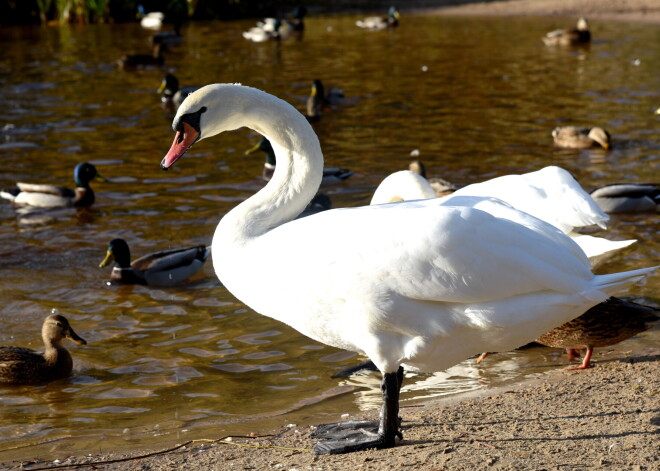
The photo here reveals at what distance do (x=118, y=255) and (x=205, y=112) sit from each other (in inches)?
193

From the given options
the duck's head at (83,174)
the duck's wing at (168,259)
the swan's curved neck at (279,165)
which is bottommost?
the duck's wing at (168,259)

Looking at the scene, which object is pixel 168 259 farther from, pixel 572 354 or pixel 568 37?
pixel 568 37

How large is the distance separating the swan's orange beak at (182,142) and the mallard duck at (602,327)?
8.97 feet

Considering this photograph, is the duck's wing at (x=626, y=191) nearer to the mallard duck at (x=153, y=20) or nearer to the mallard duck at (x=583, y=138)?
the mallard duck at (x=583, y=138)

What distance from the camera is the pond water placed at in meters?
6.34

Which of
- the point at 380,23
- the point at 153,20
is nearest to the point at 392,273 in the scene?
the point at 380,23

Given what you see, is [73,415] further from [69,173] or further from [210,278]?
[69,173]

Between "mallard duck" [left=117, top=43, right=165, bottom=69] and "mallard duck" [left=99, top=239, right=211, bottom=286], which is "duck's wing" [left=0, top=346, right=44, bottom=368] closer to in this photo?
"mallard duck" [left=99, top=239, right=211, bottom=286]

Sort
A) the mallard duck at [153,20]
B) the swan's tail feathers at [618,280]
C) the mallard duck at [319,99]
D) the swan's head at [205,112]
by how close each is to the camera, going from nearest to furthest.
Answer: the swan's tail feathers at [618,280] < the swan's head at [205,112] < the mallard duck at [319,99] < the mallard duck at [153,20]

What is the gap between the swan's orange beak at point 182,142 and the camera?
4.82 metres

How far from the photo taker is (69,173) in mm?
13258

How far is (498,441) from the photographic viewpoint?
475 cm

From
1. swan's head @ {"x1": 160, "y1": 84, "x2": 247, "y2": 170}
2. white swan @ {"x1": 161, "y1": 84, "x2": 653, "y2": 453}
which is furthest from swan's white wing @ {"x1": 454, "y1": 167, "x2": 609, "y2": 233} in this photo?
swan's head @ {"x1": 160, "y1": 84, "x2": 247, "y2": 170}

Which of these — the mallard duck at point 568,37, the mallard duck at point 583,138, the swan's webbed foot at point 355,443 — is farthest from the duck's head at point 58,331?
the mallard duck at point 568,37
